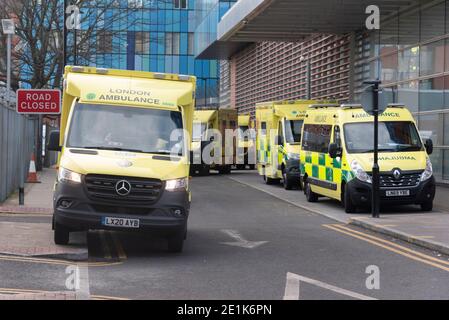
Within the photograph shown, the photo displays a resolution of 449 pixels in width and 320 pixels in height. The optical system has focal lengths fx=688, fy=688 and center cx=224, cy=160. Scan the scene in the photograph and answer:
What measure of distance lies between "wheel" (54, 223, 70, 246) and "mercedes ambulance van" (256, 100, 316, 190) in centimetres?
1319

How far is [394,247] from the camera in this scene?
426 inches

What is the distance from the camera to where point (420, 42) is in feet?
74.9

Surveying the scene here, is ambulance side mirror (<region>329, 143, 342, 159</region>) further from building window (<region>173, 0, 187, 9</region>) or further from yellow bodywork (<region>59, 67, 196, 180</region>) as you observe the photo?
building window (<region>173, 0, 187, 9</region>)

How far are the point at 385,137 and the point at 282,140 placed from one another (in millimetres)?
7801

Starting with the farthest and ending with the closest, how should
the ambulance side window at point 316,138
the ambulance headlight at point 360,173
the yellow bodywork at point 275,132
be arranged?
the yellow bodywork at point 275,132 → the ambulance side window at point 316,138 → the ambulance headlight at point 360,173

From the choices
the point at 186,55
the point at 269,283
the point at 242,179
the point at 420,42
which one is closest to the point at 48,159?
the point at 242,179

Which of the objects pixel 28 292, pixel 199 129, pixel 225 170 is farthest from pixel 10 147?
pixel 225 170

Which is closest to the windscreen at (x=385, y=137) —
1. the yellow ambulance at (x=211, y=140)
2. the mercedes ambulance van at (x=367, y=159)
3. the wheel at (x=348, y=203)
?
the mercedes ambulance van at (x=367, y=159)

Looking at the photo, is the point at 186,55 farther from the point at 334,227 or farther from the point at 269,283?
the point at 269,283

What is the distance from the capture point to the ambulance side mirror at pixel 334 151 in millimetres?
15789

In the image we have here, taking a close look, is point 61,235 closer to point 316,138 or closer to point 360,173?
point 360,173

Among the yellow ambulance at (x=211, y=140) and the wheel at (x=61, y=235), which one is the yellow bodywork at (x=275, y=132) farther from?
the wheel at (x=61, y=235)

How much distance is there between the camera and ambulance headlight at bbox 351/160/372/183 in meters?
15.0

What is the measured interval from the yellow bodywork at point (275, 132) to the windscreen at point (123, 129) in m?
12.6
